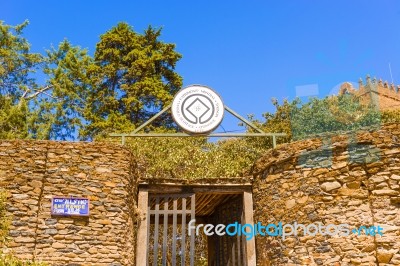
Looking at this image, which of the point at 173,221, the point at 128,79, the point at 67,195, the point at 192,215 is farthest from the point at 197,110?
the point at 128,79

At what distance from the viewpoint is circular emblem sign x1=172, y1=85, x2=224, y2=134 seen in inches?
360

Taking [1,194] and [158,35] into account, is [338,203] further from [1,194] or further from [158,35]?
[158,35]

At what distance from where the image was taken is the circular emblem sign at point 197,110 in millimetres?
9141

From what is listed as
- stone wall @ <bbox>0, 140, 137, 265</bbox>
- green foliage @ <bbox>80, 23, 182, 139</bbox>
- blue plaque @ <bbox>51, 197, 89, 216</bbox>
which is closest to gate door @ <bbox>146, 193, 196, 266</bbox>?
stone wall @ <bbox>0, 140, 137, 265</bbox>

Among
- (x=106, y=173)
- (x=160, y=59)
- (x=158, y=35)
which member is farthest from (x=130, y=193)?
(x=158, y=35)

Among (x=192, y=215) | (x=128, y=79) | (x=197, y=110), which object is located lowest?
(x=192, y=215)

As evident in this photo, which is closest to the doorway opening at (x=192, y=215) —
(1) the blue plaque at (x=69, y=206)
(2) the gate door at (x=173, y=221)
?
(2) the gate door at (x=173, y=221)

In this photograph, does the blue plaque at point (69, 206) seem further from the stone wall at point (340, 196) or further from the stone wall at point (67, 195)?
the stone wall at point (340, 196)

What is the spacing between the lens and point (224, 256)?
10.1 metres

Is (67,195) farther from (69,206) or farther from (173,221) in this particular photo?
(173,221)

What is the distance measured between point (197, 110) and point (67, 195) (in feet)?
11.0

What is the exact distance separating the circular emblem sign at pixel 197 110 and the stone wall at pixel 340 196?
6.47ft

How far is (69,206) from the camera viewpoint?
24.1 feet

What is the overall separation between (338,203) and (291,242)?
3.41 ft
